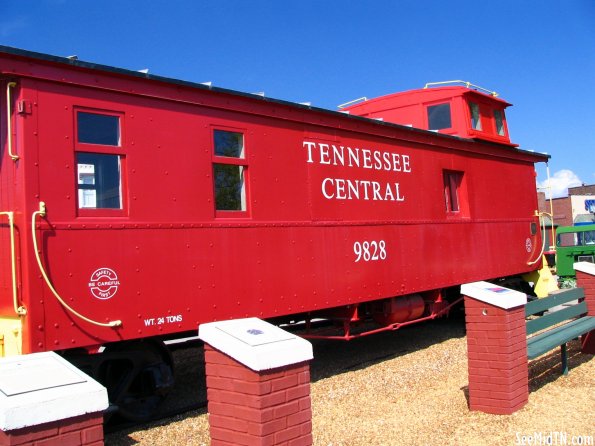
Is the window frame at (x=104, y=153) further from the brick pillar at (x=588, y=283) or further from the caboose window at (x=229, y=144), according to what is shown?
the brick pillar at (x=588, y=283)

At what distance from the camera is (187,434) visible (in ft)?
16.2

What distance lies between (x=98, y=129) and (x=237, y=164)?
4.82 feet

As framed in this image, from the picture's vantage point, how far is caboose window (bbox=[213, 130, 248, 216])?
5.74 meters

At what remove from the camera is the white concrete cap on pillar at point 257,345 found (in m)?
2.98

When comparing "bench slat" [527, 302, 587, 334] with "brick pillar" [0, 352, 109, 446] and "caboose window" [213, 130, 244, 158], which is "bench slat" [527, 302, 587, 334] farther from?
"brick pillar" [0, 352, 109, 446]

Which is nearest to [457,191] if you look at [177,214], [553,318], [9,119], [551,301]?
[551,301]

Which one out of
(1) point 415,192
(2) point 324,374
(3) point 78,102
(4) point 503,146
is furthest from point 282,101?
(4) point 503,146

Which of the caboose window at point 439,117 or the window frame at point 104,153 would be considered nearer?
the window frame at point 104,153

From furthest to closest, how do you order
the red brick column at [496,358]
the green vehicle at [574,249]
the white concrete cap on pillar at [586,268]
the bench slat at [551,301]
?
the green vehicle at [574,249]
the white concrete cap on pillar at [586,268]
the bench slat at [551,301]
the red brick column at [496,358]

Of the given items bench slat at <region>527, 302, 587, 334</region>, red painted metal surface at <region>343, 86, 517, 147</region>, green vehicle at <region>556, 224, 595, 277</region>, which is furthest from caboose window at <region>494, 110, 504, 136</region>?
green vehicle at <region>556, 224, 595, 277</region>

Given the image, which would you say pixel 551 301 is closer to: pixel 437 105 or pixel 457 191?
pixel 457 191

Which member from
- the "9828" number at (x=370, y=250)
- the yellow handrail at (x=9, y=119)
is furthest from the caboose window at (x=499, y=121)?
the yellow handrail at (x=9, y=119)

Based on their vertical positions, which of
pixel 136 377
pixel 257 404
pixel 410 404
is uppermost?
pixel 257 404

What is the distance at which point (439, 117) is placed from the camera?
9758 mm
